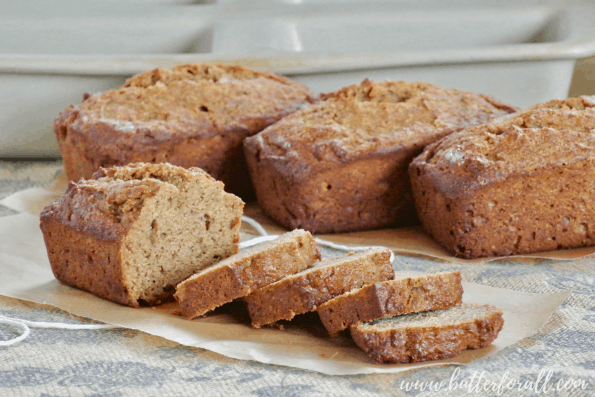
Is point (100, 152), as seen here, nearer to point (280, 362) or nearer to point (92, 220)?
point (92, 220)

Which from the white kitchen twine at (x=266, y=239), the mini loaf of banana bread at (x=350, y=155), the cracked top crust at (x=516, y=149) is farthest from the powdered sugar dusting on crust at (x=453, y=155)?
the white kitchen twine at (x=266, y=239)

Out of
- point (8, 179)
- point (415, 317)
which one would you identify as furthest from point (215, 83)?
point (415, 317)

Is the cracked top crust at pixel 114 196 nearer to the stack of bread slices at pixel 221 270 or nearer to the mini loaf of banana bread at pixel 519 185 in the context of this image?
the stack of bread slices at pixel 221 270

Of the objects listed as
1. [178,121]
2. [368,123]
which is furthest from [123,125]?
[368,123]

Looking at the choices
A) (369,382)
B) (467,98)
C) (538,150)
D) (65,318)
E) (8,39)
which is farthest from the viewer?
(8,39)

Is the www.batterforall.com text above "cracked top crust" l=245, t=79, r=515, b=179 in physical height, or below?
below

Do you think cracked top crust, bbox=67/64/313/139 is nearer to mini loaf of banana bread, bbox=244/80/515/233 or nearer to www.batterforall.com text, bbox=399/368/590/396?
mini loaf of banana bread, bbox=244/80/515/233

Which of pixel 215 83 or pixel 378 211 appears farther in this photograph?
pixel 215 83

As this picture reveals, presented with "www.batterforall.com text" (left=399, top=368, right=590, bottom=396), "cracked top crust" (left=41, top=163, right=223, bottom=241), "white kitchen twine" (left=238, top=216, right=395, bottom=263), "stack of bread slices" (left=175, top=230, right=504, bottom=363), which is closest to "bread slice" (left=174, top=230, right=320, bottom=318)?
"stack of bread slices" (left=175, top=230, right=504, bottom=363)
